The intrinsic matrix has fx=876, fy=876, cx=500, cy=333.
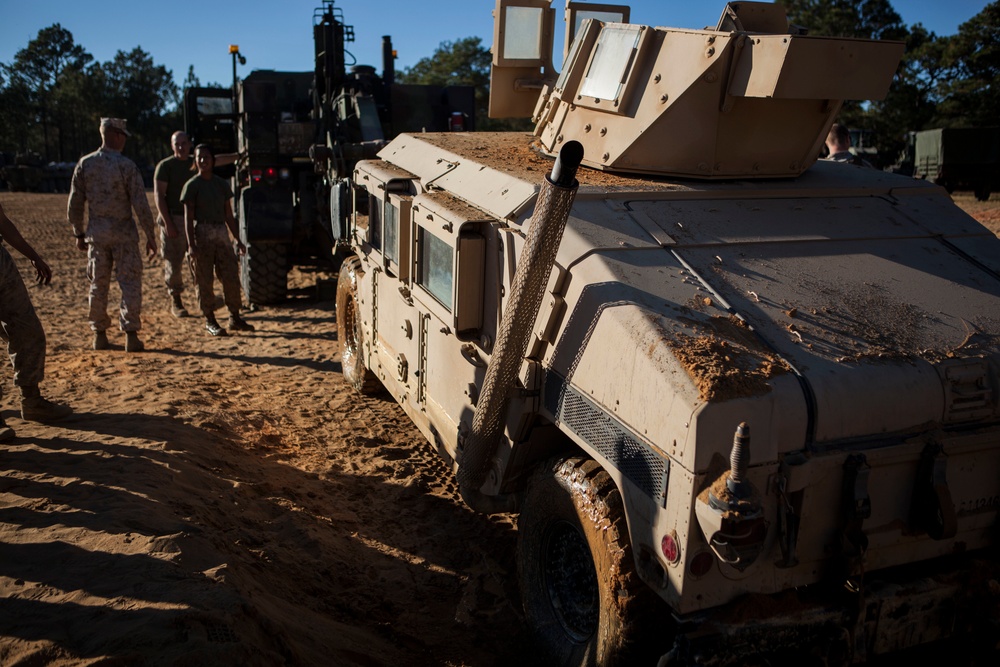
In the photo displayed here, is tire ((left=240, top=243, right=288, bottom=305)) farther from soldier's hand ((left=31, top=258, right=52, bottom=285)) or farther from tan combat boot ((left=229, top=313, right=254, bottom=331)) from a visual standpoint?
soldier's hand ((left=31, top=258, right=52, bottom=285))

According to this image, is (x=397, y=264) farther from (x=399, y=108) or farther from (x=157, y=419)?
(x=399, y=108)

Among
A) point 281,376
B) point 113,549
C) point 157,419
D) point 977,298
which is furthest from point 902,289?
point 281,376

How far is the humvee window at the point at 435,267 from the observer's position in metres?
4.46

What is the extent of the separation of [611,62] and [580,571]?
2671 mm

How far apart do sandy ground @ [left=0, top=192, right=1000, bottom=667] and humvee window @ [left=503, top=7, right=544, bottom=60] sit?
283 centimetres

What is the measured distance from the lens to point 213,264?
895 cm

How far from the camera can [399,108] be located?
38.2 feet

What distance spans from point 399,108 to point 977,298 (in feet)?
29.7

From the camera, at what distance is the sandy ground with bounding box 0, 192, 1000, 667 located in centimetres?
331

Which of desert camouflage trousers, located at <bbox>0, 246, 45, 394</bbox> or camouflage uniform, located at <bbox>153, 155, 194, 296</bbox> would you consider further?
camouflage uniform, located at <bbox>153, 155, 194, 296</bbox>

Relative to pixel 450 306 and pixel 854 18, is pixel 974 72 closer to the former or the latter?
pixel 854 18

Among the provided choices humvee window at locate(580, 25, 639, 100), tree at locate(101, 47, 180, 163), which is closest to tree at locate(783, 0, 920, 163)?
humvee window at locate(580, 25, 639, 100)

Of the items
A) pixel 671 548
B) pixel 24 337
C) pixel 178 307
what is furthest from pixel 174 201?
pixel 671 548

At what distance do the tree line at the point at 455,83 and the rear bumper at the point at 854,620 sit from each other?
12.7 m
